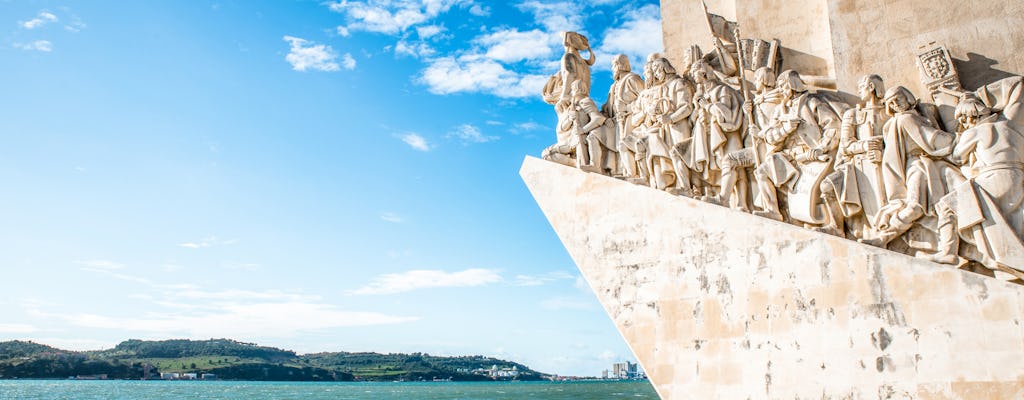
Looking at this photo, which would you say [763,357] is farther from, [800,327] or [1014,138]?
[1014,138]

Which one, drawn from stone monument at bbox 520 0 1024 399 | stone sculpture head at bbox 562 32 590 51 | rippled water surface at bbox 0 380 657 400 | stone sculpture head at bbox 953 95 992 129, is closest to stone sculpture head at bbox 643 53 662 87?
stone monument at bbox 520 0 1024 399

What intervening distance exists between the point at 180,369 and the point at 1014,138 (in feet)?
232

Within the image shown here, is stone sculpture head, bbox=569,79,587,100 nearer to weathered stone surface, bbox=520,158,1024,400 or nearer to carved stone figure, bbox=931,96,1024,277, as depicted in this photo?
weathered stone surface, bbox=520,158,1024,400

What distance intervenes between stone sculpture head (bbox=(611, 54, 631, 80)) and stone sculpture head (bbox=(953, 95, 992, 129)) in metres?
3.74

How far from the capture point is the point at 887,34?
677cm

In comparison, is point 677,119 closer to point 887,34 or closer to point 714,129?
point 714,129

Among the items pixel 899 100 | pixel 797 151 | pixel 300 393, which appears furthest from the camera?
pixel 300 393

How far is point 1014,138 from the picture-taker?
5.53 m

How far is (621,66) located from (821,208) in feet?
10.5

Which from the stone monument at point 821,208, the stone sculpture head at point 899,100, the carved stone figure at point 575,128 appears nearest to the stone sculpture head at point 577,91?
the carved stone figure at point 575,128

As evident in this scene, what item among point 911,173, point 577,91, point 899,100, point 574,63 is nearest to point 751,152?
point 899,100

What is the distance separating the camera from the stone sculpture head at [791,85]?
6.91 meters

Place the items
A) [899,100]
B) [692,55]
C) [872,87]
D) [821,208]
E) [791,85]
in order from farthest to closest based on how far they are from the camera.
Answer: [692,55]
[791,85]
[821,208]
[872,87]
[899,100]

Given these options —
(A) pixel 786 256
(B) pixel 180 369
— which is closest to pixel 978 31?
(A) pixel 786 256
